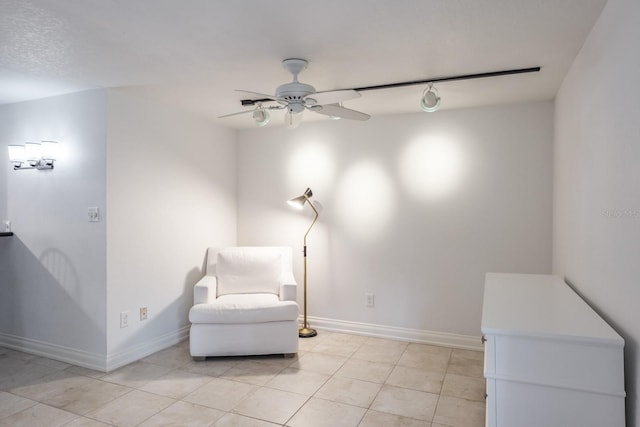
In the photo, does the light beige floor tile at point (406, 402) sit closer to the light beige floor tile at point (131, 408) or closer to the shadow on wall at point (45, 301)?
the light beige floor tile at point (131, 408)

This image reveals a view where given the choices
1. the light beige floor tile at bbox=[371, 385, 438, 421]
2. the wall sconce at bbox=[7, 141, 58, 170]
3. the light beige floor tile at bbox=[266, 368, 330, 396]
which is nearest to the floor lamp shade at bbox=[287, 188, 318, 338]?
the light beige floor tile at bbox=[266, 368, 330, 396]

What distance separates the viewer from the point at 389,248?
3.87 metres

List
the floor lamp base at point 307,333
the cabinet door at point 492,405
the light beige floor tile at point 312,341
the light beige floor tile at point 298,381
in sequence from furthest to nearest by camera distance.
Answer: the floor lamp base at point 307,333 < the light beige floor tile at point 312,341 < the light beige floor tile at point 298,381 < the cabinet door at point 492,405

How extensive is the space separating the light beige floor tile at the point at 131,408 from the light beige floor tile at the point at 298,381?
28.6 inches

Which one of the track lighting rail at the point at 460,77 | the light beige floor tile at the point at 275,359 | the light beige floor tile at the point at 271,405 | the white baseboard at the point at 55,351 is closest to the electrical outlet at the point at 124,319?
the white baseboard at the point at 55,351

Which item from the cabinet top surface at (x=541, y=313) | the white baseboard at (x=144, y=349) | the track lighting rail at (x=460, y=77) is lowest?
the white baseboard at (x=144, y=349)

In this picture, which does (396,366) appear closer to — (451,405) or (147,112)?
(451,405)

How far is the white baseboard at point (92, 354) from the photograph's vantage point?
310 centimetres

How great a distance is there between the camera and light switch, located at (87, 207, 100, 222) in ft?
10.1

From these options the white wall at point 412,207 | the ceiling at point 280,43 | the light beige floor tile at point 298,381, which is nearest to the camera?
the ceiling at point 280,43

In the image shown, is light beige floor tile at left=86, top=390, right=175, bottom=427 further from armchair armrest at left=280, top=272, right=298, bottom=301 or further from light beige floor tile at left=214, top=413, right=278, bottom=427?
armchair armrest at left=280, top=272, right=298, bottom=301

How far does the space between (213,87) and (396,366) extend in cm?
261

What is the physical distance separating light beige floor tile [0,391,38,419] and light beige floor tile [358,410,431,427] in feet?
6.97

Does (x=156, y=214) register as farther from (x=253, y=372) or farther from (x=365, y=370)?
(x=365, y=370)
